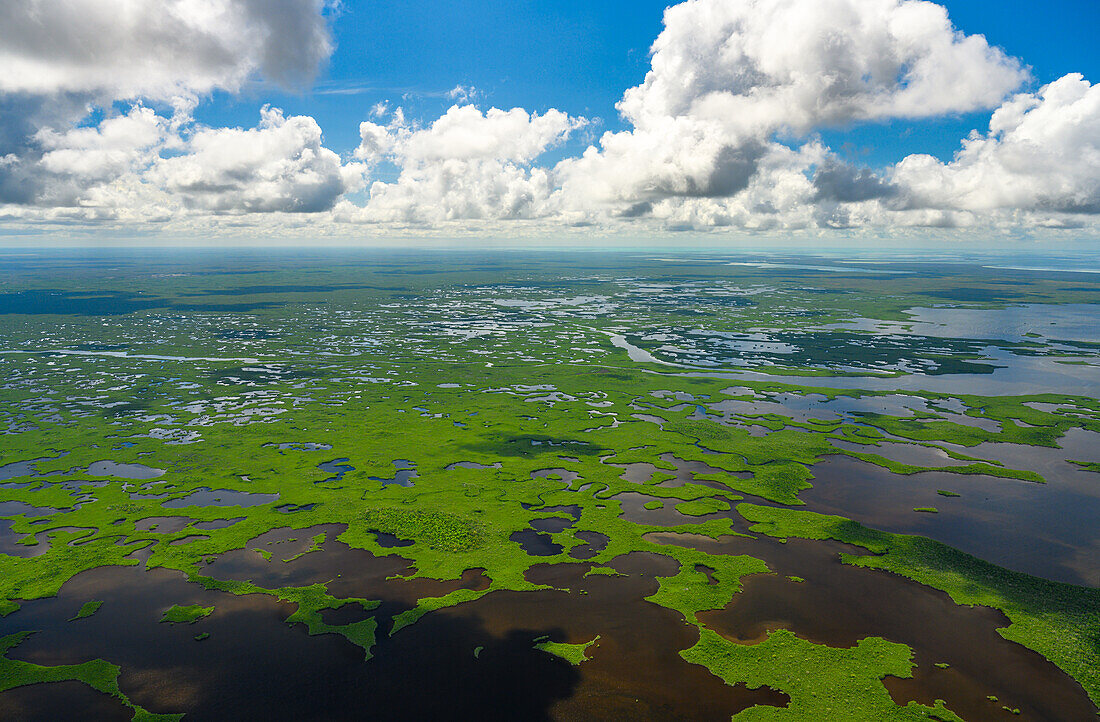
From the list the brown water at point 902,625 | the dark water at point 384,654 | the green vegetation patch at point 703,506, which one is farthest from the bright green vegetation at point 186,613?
the green vegetation patch at point 703,506

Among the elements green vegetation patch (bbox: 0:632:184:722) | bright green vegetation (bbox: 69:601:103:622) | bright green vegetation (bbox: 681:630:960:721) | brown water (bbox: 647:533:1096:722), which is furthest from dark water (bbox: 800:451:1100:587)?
bright green vegetation (bbox: 69:601:103:622)

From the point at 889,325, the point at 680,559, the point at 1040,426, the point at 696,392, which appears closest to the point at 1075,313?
the point at 889,325

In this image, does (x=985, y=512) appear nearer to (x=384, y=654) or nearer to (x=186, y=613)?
(x=384, y=654)

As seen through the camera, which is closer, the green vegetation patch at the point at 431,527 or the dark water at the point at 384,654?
the dark water at the point at 384,654

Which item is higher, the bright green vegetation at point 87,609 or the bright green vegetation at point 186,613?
the bright green vegetation at point 87,609

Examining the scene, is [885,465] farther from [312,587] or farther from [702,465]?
[312,587]

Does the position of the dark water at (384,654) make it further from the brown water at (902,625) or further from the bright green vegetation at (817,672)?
the brown water at (902,625)

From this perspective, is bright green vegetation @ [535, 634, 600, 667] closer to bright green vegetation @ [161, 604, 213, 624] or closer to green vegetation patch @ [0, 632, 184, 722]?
green vegetation patch @ [0, 632, 184, 722]
